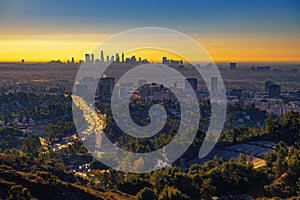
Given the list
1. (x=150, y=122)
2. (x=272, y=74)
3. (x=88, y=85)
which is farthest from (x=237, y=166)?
(x=272, y=74)

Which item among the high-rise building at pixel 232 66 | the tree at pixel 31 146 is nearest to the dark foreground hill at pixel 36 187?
the tree at pixel 31 146

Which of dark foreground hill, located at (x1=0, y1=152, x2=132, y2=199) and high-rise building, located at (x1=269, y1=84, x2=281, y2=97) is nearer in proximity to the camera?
dark foreground hill, located at (x1=0, y1=152, x2=132, y2=199)

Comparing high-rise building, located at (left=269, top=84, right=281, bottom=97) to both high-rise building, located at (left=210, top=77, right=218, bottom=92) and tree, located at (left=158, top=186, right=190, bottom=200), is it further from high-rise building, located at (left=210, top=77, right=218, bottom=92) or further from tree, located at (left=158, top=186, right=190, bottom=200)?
tree, located at (left=158, top=186, right=190, bottom=200)

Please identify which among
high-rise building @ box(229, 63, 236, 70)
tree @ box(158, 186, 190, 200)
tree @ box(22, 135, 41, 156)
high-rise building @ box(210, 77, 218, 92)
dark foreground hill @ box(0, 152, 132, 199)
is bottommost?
tree @ box(22, 135, 41, 156)

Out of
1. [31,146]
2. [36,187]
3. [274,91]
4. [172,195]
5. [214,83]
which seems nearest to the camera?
[36,187]

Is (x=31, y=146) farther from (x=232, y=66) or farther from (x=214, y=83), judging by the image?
(x=232, y=66)

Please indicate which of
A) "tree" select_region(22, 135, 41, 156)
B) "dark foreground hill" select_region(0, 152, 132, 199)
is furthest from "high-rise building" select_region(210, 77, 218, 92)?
"dark foreground hill" select_region(0, 152, 132, 199)

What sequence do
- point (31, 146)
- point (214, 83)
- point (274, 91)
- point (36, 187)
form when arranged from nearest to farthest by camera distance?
point (36, 187) → point (31, 146) → point (214, 83) → point (274, 91)

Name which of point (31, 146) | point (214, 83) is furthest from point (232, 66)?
point (31, 146)

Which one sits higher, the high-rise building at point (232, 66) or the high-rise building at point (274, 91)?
the high-rise building at point (232, 66)

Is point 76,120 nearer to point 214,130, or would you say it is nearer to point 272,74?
point 214,130

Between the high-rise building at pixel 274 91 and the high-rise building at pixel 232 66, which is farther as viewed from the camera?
the high-rise building at pixel 232 66

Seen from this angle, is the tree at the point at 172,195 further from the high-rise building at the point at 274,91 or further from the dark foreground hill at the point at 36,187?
the high-rise building at the point at 274,91
